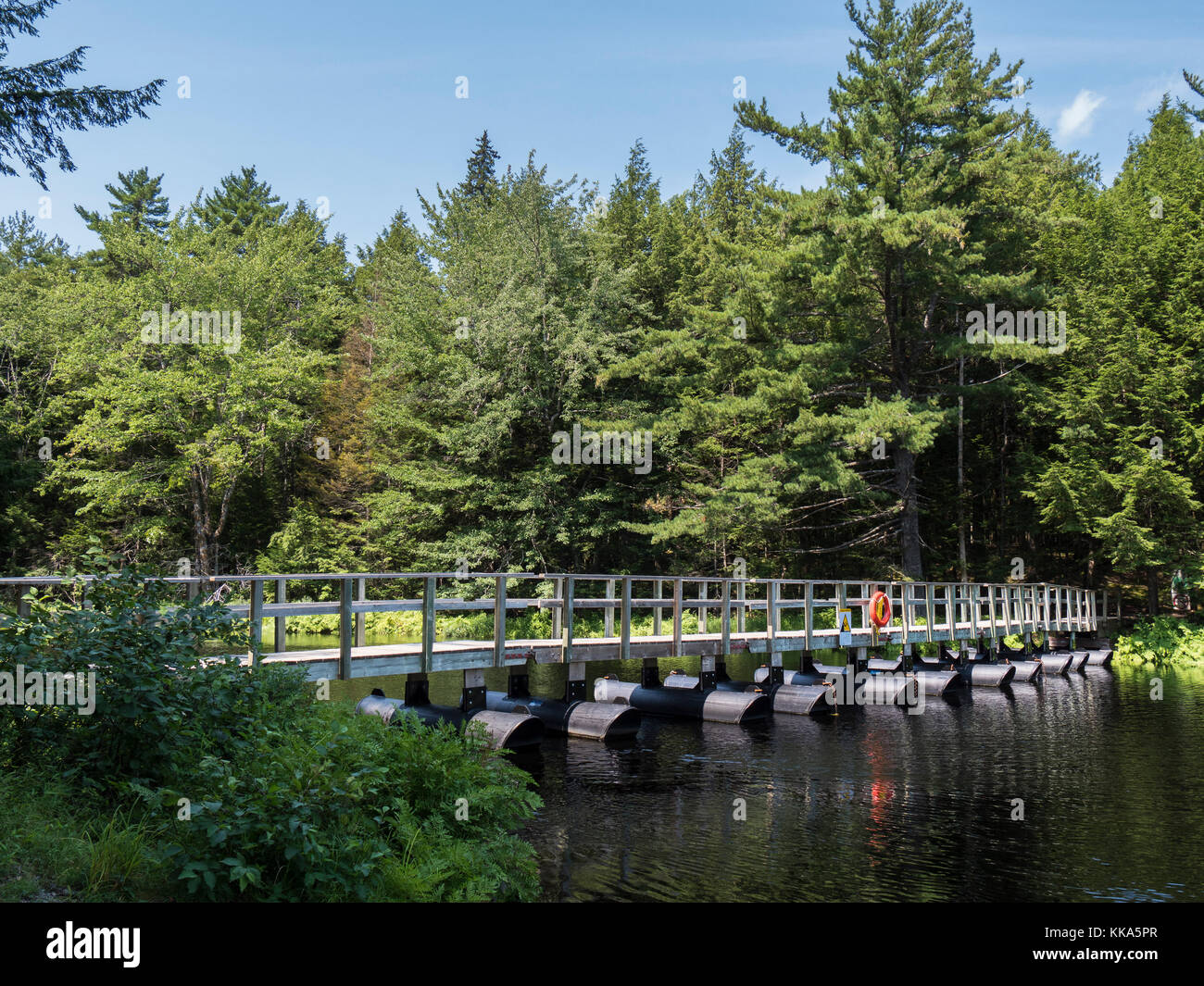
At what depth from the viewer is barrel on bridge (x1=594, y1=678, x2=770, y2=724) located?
657 inches

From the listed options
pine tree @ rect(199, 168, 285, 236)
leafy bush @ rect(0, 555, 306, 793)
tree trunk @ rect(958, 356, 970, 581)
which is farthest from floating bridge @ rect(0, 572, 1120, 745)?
pine tree @ rect(199, 168, 285, 236)

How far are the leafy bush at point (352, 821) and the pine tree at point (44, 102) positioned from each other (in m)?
8.88

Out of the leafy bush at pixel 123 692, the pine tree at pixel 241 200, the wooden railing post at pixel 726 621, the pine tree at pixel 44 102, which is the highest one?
the pine tree at pixel 241 200

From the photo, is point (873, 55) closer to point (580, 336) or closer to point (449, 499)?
point (580, 336)

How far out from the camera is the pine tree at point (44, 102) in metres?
11.7

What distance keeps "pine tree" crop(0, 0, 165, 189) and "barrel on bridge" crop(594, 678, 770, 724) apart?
1228 cm

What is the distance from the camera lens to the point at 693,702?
674 inches

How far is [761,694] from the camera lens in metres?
17.0

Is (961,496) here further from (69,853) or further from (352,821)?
(69,853)

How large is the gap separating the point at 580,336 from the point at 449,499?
832 cm

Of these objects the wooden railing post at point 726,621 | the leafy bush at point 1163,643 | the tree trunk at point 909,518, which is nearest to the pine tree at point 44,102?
the wooden railing post at point 726,621

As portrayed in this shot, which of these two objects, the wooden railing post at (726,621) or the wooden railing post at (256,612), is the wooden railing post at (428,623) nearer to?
the wooden railing post at (256,612)

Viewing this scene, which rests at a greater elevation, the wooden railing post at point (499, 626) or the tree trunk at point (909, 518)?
the tree trunk at point (909, 518)
